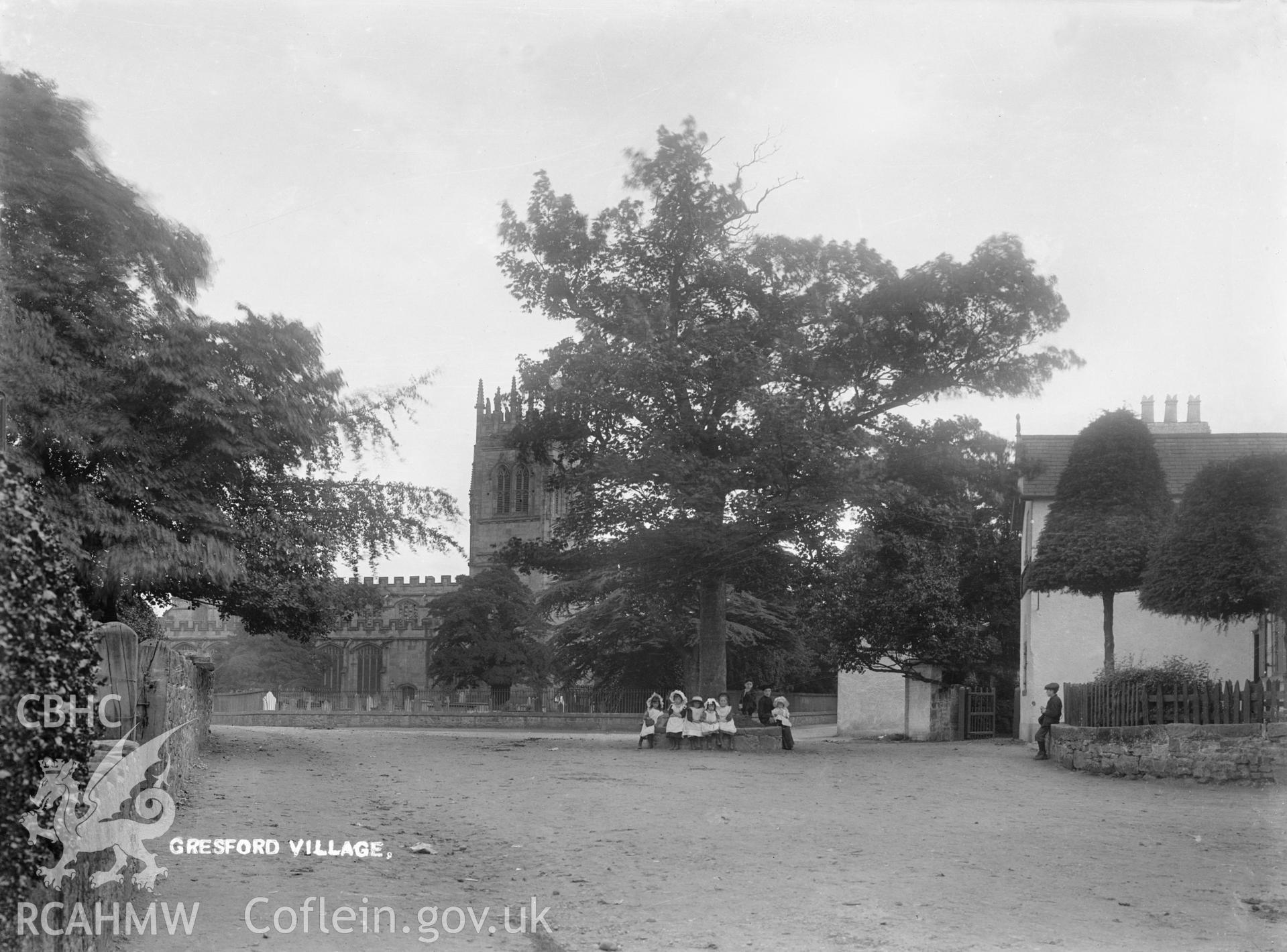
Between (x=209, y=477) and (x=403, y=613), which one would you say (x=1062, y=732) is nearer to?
(x=209, y=477)

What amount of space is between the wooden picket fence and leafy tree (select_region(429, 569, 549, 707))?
45.2 m

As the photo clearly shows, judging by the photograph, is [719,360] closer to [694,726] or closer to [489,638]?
[694,726]

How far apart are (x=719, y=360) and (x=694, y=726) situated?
731 centimetres

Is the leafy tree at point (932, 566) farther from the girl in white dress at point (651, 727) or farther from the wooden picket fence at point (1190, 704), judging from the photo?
the wooden picket fence at point (1190, 704)

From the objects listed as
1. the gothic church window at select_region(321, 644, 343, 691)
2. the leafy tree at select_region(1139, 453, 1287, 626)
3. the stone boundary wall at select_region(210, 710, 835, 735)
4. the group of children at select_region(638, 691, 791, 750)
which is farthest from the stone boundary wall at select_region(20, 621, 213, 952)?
the gothic church window at select_region(321, 644, 343, 691)

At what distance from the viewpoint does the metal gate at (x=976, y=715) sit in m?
37.1

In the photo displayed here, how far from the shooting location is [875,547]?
29094mm

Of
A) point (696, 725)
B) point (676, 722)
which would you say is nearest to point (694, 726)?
point (696, 725)

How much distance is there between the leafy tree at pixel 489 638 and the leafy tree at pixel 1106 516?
40484 millimetres

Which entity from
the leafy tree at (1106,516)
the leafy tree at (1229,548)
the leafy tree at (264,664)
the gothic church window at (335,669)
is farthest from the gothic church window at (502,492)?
the leafy tree at (1229,548)

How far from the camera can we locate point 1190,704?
59.6 ft

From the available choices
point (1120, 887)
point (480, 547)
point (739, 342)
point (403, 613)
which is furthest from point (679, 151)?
point (480, 547)

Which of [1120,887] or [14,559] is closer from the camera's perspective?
[14,559]

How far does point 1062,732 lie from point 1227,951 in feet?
51.0
